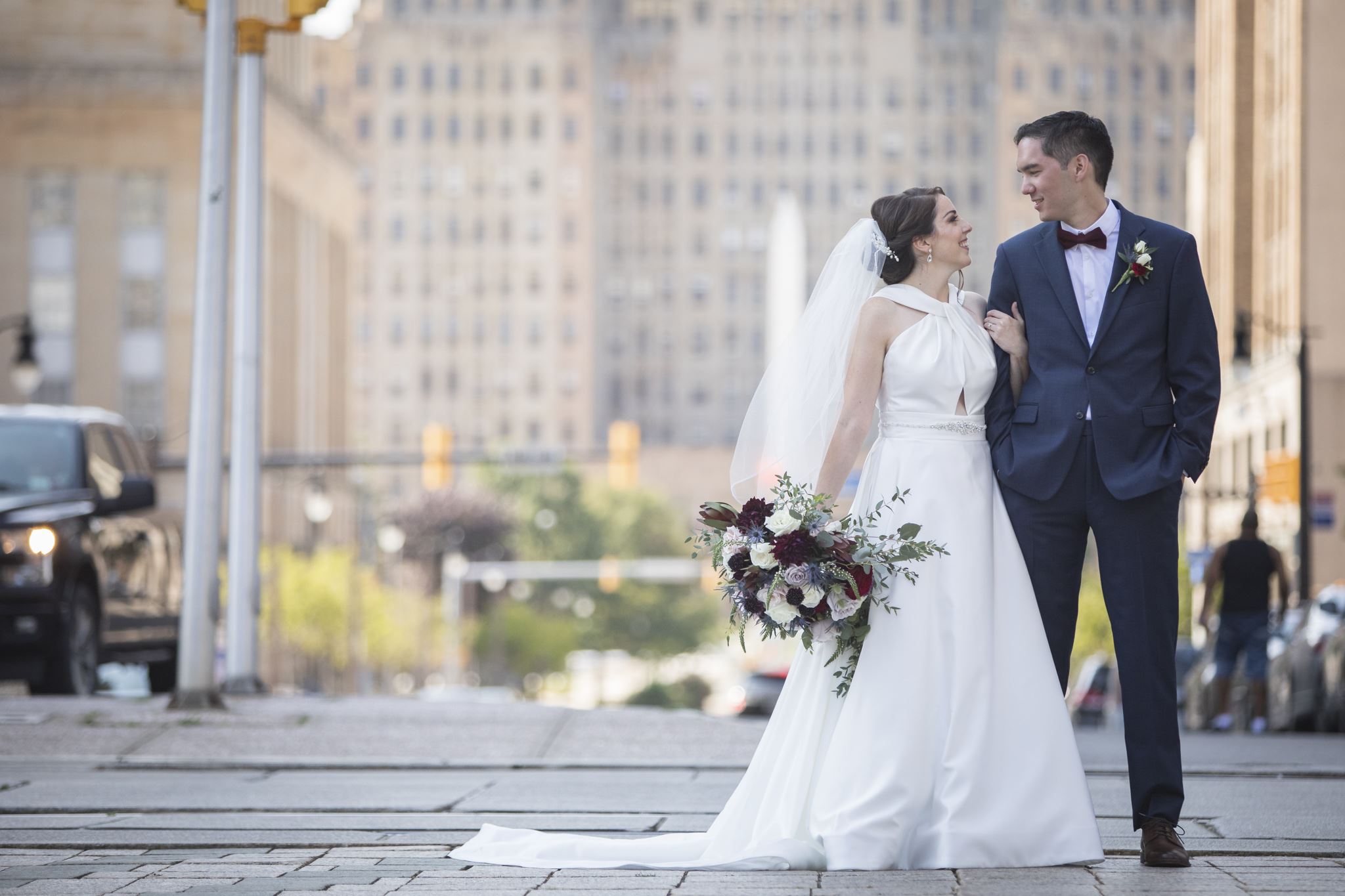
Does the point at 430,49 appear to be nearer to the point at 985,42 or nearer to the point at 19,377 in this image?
the point at 985,42

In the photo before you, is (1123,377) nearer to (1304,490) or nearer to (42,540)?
(42,540)

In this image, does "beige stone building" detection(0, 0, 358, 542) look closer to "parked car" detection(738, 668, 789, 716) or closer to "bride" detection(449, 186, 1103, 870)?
"parked car" detection(738, 668, 789, 716)

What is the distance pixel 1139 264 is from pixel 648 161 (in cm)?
14540

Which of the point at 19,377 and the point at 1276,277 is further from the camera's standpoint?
the point at 1276,277

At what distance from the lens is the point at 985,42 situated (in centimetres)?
14725

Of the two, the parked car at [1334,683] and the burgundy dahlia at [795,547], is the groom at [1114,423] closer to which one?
the burgundy dahlia at [795,547]

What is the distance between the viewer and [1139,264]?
6344 mm

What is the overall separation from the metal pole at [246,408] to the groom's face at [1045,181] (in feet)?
27.8

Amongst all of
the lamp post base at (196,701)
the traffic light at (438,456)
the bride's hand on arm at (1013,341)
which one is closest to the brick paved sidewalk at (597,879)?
the bride's hand on arm at (1013,341)

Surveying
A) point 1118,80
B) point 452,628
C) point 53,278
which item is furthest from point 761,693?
point 1118,80

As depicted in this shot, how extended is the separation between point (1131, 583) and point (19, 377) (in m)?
22.9

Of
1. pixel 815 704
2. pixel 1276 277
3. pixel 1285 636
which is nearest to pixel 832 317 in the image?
pixel 815 704

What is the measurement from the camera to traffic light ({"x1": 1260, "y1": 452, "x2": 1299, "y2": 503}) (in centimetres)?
3875

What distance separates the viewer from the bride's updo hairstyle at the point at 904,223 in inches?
266
